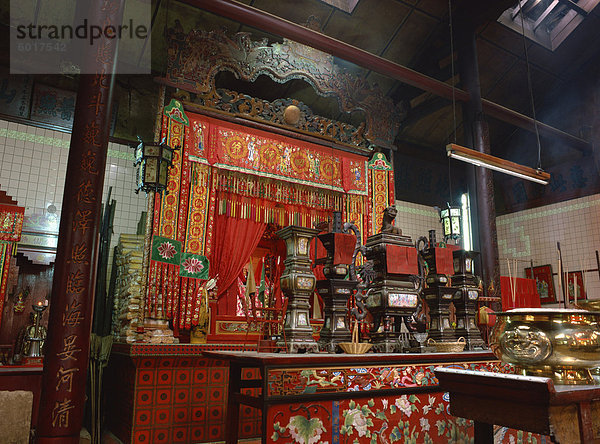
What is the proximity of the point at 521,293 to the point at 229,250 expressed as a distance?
5.85 m

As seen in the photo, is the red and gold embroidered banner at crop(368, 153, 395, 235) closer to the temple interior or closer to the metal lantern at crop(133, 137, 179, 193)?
the temple interior

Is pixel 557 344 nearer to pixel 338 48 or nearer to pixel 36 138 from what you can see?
pixel 338 48

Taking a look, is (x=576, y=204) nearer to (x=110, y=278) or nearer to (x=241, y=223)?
(x=241, y=223)

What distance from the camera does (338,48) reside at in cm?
659

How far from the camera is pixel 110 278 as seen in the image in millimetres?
6211

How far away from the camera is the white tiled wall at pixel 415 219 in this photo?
9086 millimetres

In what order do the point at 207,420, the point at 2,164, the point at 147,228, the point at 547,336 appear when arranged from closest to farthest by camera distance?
the point at 547,336
the point at 207,420
the point at 147,228
the point at 2,164

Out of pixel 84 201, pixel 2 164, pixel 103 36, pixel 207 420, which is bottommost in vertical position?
pixel 207 420

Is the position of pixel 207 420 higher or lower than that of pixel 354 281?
lower

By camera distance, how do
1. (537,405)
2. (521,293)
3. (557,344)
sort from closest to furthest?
(537,405) < (557,344) < (521,293)

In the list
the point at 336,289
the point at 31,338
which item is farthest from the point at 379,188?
the point at 31,338

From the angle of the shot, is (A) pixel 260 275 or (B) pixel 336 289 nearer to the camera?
(B) pixel 336 289

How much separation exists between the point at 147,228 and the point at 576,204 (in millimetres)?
8172

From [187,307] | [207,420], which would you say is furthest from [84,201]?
[207,420]
